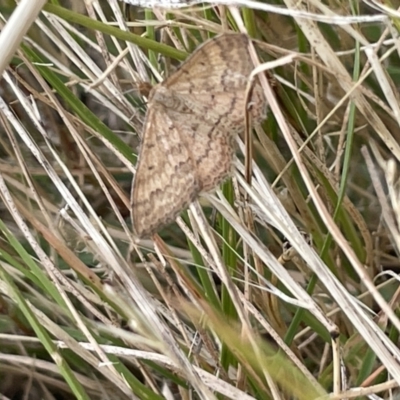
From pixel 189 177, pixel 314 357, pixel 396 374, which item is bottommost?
pixel 314 357

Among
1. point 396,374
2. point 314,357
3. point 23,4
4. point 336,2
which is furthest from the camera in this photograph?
point 314,357

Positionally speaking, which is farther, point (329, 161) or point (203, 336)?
point (329, 161)

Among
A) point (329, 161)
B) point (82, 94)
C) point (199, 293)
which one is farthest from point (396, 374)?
point (82, 94)

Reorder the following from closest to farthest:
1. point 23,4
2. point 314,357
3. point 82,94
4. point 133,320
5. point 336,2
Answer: point 23,4 → point 133,320 → point 336,2 → point 314,357 → point 82,94

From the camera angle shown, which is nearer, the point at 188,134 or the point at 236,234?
the point at 188,134

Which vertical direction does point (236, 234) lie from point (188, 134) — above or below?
below

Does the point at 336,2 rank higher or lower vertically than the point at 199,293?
higher

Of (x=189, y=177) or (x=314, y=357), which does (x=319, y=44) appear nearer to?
(x=189, y=177)
